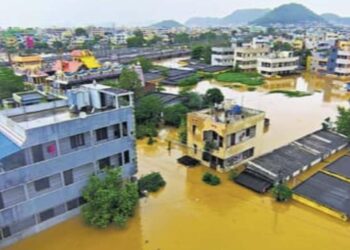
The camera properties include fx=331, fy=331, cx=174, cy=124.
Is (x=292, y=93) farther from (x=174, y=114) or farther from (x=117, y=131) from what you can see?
(x=117, y=131)

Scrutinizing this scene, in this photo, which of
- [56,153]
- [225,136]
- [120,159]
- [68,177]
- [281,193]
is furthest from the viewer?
[225,136]

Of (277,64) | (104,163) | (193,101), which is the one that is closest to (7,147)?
(104,163)

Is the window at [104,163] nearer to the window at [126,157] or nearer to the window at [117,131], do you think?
the window at [126,157]

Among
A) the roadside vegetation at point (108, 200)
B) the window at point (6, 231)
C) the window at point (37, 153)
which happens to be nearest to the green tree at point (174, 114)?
the roadside vegetation at point (108, 200)

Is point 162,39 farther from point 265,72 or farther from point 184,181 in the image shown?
point 184,181

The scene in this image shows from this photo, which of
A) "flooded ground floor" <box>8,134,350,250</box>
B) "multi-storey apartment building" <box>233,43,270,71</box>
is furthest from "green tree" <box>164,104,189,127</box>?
"multi-storey apartment building" <box>233,43,270,71</box>
